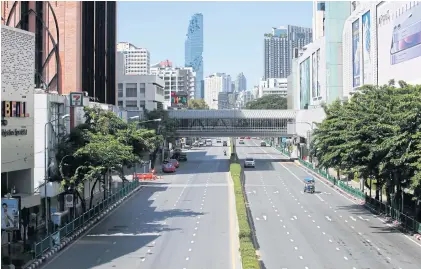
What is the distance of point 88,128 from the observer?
150 feet

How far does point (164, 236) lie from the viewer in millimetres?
36969

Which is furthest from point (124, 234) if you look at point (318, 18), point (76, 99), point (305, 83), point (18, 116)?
point (318, 18)

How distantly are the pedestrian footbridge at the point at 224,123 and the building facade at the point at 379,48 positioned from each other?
80.4 feet

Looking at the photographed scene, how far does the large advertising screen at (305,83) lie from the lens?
118062 mm

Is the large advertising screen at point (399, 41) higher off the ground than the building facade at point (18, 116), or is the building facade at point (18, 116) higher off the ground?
the large advertising screen at point (399, 41)

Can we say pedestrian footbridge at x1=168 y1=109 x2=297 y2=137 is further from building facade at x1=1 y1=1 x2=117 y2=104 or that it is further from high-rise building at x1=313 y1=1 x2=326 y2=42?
building facade at x1=1 y1=1 x2=117 y2=104

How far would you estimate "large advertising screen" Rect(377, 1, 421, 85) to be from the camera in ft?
196

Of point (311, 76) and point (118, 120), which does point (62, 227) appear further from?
point (311, 76)

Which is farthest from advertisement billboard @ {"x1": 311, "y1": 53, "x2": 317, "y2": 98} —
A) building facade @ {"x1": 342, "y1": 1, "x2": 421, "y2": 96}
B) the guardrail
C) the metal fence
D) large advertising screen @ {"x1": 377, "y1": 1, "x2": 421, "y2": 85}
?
the metal fence

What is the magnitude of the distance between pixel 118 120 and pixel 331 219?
18356 millimetres

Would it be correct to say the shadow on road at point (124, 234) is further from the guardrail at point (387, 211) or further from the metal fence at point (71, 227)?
the guardrail at point (387, 211)

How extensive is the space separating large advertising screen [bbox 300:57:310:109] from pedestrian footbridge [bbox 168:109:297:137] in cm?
853

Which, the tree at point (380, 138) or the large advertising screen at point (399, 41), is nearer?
the tree at point (380, 138)

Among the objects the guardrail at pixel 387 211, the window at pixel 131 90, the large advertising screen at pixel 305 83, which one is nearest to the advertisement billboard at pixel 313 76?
the large advertising screen at pixel 305 83
